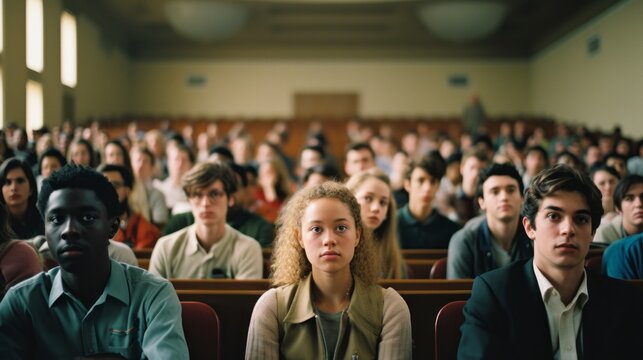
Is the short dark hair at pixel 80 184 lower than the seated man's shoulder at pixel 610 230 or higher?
higher

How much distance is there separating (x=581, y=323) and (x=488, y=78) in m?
19.2

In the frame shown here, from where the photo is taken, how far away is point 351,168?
245 inches

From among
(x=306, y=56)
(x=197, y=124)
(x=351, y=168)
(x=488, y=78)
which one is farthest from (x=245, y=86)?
(x=351, y=168)

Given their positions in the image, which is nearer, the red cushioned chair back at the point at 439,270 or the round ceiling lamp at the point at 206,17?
the red cushioned chair back at the point at 439,270

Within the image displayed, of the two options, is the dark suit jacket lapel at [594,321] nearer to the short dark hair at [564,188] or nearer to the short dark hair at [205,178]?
the short dark hair at [564,188]

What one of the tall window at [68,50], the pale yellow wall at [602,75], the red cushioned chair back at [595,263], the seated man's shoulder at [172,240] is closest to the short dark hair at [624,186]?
the red cushioned chair back at [595,263]

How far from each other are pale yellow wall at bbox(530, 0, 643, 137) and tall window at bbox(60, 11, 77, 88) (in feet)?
38.7

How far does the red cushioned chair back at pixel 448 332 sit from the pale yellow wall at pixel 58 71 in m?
10.3

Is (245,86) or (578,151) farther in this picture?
(245,86)

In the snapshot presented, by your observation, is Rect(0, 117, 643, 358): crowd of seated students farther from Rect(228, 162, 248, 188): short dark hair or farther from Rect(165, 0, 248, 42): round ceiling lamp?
Rect(165, 0, 248, 42): round ceiling lamp

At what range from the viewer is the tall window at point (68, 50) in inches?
577

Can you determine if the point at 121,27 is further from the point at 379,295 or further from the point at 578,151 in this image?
the point at 379,295

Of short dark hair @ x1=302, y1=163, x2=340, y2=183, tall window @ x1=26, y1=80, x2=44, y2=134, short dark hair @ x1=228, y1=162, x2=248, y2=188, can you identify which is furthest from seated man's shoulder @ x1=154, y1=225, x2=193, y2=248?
tall window @ x1=26, y1=80, x2=44, y2=134

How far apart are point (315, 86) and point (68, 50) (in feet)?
26.7
